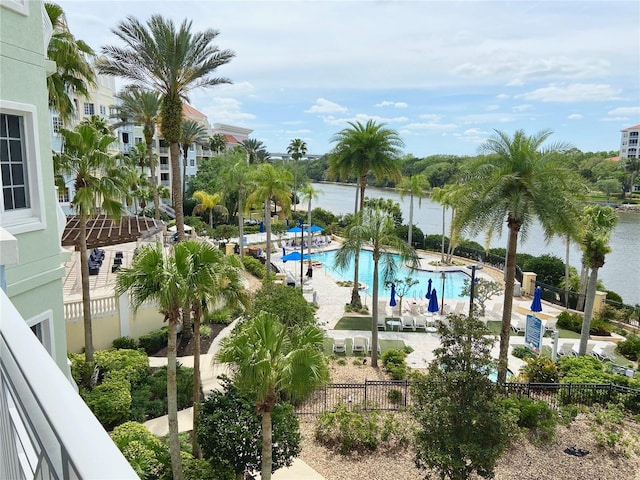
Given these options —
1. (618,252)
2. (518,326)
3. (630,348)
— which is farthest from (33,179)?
(618,252)

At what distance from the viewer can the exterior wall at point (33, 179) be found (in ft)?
20.6

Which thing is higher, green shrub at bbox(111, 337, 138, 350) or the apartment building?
the apartment building

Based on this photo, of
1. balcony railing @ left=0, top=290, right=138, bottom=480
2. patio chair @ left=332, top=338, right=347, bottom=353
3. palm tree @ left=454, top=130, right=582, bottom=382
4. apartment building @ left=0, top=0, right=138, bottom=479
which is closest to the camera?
balcony railing @ left=0, top=290, right=138, bottom=480

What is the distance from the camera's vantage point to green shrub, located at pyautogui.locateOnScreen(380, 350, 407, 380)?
53.1 ft

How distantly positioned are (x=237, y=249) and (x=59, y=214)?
27.8 m

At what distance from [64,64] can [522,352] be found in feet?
63.5

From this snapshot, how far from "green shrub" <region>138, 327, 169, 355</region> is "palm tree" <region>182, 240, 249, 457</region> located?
708 cm

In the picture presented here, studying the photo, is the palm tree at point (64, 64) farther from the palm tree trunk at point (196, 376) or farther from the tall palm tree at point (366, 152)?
the tall palm tree at point (366, 152)

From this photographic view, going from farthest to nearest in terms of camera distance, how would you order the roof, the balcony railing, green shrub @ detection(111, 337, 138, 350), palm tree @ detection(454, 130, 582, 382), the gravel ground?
the roof < green shrub @ detection(111, 337, 138, 350) < palm tree @ detection(454, 130, 582, 382) < the gravel ground < the balcony railing

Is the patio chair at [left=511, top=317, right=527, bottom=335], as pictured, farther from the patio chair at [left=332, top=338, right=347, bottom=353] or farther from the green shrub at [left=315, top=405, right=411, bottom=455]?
the green shrub at [left=315, top=405, right=411, bottom=455]

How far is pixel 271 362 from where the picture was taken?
783 cm

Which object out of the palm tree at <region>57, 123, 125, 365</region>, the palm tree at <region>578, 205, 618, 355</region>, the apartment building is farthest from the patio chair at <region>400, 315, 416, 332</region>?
the apartment building

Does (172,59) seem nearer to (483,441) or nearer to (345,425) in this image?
(345,425)

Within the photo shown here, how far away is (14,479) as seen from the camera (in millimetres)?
1623
